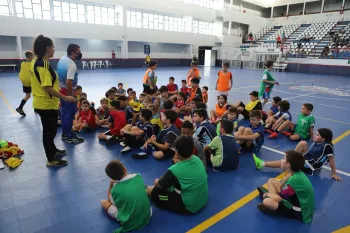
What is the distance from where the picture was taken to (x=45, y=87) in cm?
358

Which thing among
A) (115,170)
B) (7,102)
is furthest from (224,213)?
(7,102)

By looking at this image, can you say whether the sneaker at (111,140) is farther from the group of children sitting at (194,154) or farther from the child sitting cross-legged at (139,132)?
the child sitting cross-legged at (139,132)

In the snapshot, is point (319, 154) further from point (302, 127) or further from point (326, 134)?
point (302, 127)

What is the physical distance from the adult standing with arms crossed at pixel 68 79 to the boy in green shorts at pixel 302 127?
15.5 feet

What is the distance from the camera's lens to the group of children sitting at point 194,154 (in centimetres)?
267

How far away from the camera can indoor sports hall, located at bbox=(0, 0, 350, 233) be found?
2.98m

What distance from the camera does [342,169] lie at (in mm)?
4332

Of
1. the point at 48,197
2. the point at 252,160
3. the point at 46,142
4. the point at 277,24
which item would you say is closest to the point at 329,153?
the point at 252,160

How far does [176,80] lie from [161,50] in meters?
16.0

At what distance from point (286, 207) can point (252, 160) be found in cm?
175

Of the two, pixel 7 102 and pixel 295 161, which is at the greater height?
pixel 295 161

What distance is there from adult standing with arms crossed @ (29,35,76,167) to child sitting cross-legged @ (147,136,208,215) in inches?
84.8

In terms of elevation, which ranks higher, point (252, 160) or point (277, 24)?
point (277, 24)

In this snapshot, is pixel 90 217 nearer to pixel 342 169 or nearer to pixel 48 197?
pixel 48 197
